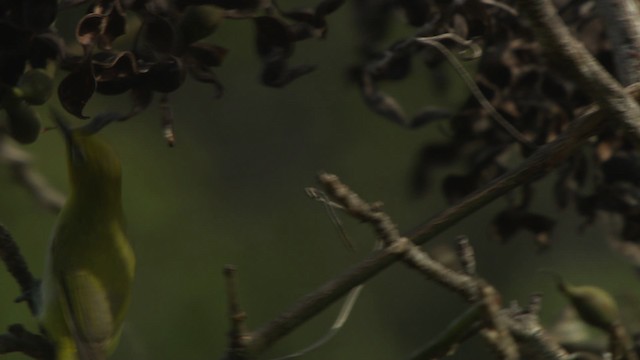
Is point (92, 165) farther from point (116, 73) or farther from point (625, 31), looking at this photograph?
point (625, 31)

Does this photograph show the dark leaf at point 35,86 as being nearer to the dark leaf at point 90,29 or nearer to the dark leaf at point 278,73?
the dark leaf at point 90,29

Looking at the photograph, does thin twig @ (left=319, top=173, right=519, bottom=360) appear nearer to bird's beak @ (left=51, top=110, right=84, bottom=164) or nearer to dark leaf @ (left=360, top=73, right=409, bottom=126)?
dark leaf @ (left=360, top=73, right=409, bottom=126)

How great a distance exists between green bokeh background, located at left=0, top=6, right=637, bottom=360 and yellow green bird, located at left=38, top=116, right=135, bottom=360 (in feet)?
6.68

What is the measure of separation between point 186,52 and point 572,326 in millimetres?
574

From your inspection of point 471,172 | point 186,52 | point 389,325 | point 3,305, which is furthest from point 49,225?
point 186,52

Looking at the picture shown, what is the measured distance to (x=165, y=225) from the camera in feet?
15.1

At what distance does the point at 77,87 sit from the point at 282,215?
3392 mm

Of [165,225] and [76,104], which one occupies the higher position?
[76,104]

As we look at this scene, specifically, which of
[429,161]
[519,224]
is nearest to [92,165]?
[429,161]

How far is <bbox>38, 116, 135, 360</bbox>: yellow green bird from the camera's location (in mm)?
1993

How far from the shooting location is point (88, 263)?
2.08m

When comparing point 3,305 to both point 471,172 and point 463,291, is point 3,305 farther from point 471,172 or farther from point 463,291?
point 463,291

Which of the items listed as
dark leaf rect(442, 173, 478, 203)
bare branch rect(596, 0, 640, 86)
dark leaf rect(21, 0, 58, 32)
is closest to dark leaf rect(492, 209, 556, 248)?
dark leaf rect(442, 173, 478, 203)

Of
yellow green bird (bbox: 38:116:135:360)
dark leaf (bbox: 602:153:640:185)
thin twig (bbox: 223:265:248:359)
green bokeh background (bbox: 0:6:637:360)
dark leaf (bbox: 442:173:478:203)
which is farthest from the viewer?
green bokeh background (bbox: 0:6:637:360)
